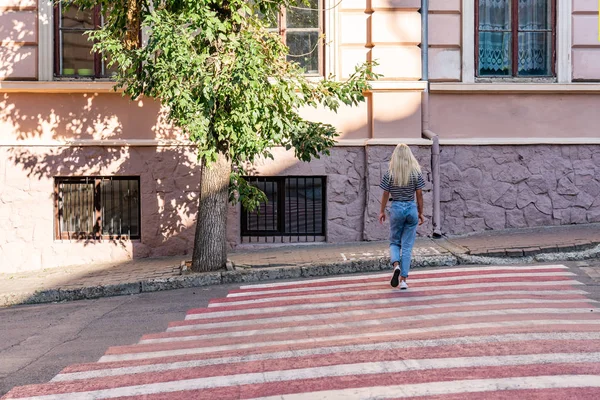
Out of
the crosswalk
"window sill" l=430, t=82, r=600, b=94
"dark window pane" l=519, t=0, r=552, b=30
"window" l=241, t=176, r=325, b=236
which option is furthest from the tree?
"dark window pane" l=519, t=0, r=552, b=30

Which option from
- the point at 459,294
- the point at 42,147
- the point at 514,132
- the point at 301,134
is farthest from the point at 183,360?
the point at 514,132

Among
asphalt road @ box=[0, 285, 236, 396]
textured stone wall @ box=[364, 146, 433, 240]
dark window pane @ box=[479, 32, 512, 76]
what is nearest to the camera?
asphalt road @ box=[0, 285, 236, 396]

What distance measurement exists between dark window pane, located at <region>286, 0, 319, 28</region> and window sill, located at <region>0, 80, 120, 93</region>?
11.4 ft

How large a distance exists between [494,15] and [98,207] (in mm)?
8199

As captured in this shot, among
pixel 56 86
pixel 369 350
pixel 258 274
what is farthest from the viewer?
pixel 56 86

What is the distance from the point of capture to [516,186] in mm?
14148

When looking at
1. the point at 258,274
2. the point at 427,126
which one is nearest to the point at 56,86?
the point at 258,274

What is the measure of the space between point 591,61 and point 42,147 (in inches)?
399

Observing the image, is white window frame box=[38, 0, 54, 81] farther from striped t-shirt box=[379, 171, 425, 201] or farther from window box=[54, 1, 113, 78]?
striped t-shirt box=[379, 171, 425, 201]

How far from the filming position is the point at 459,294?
8.95 meters

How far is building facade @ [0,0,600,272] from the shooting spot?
1360cm

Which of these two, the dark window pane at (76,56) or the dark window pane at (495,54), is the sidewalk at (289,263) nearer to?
the dark window pane at (495,54)

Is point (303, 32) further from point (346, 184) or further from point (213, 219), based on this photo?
point (213, 219)

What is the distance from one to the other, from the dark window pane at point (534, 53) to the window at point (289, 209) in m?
4.46
